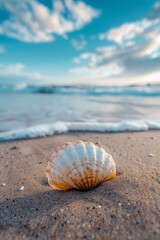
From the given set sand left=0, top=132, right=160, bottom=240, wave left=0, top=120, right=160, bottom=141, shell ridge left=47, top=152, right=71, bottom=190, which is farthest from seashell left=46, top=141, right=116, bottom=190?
wave left=0, top=120, right=160, bottom=141

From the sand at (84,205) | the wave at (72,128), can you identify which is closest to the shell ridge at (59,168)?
the sand at (84,205)

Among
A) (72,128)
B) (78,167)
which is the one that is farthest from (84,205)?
(72,128)

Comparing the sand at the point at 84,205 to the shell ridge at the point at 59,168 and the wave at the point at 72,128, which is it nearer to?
the shell ridge at the point at 59,168

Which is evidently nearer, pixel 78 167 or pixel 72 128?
pixel 78 167

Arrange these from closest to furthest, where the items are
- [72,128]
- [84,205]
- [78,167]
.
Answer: [84,205]
[78,167]
[72,128]

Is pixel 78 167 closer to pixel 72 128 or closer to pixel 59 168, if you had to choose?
pixel 59 168

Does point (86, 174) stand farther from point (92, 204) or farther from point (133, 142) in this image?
point (133, 142)
